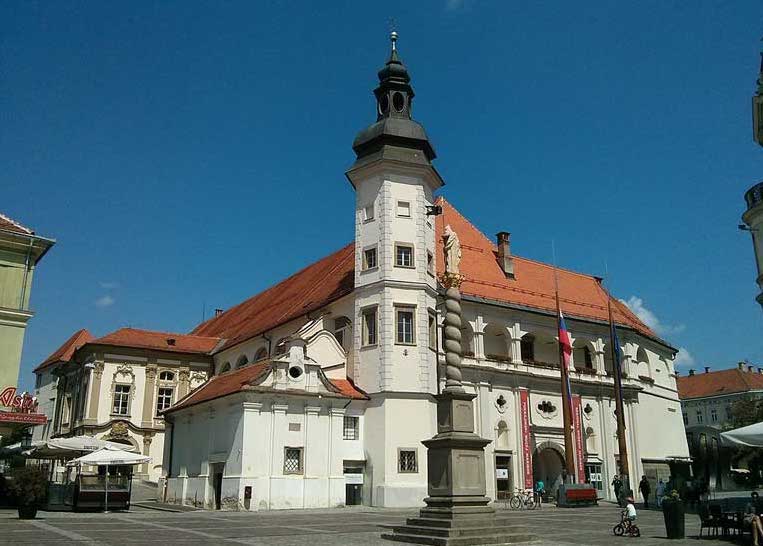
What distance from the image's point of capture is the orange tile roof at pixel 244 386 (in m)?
26.8

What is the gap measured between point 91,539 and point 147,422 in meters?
27.3

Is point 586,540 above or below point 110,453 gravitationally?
below

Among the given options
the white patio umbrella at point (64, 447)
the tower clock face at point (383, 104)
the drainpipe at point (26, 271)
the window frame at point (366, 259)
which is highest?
the tower clock face at point (383, 104)

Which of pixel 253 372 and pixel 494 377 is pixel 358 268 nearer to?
pixel 253 372

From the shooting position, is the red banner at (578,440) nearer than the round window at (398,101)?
No

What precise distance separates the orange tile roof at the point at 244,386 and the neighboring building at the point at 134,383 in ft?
28.1

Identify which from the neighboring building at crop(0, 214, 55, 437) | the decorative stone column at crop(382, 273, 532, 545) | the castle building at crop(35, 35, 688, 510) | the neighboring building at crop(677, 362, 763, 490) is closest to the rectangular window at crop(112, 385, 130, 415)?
the castle building at crop(35, 35, 688, 510)

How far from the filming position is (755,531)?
509 inches

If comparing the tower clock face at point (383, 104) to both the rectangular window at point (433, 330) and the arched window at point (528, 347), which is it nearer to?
the rectangular window at point (433, 330)

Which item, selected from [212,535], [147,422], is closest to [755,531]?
[212,535]

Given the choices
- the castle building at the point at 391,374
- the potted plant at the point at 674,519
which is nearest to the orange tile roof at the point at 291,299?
the castle building at the point at 391,374

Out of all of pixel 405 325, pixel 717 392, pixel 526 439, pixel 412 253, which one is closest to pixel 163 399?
pixel 405 325

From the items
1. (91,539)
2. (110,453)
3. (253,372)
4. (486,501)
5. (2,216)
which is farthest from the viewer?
(253,372)

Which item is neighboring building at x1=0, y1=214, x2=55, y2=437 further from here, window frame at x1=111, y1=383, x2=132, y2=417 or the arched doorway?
the arched doorway
